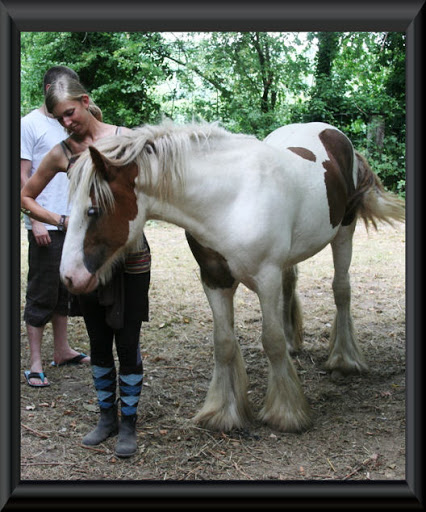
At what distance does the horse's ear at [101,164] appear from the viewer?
2.26 meters

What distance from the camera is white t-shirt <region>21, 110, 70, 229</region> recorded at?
351 centimetres

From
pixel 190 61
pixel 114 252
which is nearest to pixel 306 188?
pixel 114 252

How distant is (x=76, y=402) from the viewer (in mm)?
3504

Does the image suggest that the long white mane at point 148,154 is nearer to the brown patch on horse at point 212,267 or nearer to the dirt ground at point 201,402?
the brown patch on horse at point 212,267

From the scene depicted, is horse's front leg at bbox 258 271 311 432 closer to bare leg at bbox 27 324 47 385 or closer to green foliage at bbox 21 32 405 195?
bare leg at bbox 27 324 47 385

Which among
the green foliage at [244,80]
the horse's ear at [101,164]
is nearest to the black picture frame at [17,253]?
the horse's ear at [101,164]

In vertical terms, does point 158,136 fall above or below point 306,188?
above

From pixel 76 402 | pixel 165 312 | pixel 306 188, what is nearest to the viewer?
pixel 306 188

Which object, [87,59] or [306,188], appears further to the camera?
[87,59]

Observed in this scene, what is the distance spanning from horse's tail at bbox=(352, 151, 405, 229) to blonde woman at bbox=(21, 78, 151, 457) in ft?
6.58

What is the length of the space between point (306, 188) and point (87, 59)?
810 centimetres

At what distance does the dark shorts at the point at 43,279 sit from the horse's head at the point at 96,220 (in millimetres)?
1278

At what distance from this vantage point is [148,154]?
99.7 inches
